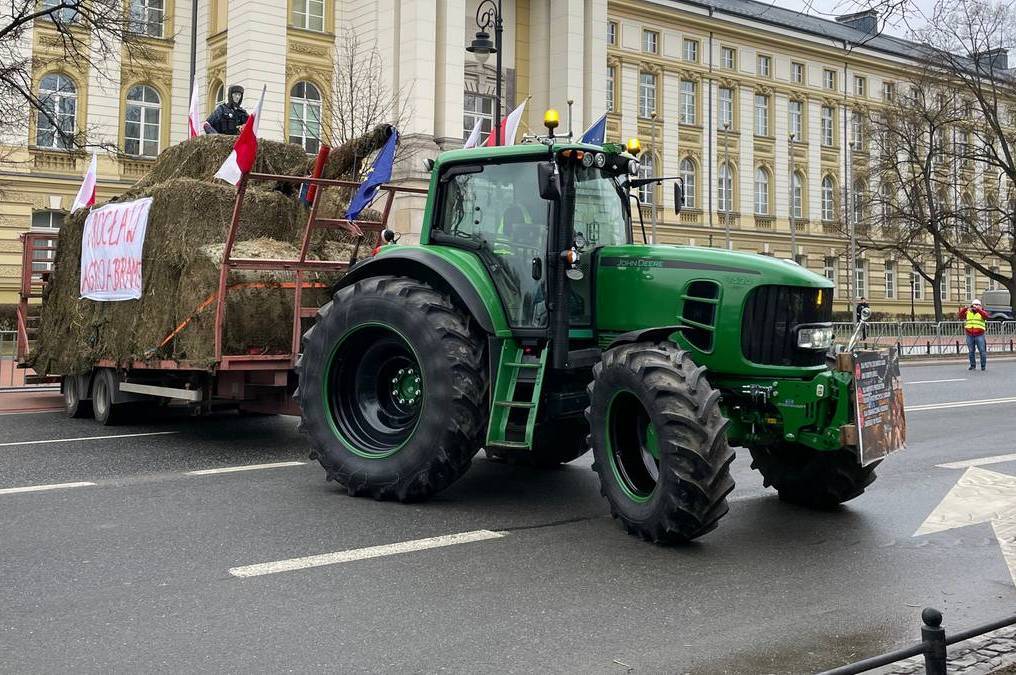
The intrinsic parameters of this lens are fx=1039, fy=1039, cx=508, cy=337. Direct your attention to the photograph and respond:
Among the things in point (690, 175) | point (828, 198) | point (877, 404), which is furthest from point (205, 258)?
point (828, 198)

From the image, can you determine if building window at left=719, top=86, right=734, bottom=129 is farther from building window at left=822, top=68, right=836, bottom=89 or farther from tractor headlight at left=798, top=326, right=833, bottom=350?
tractor headlight at left=798, top=326, right=833, bottom=350

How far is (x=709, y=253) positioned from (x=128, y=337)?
7333 millimetres

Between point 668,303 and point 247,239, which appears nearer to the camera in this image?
point 668,303

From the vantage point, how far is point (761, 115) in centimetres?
6278

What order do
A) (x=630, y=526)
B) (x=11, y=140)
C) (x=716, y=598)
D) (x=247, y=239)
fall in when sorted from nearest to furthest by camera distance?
1. (x=716, y=598)
2. (x=630, y=526)
3. (x=247, y=239)
4. (x=11, y=140)

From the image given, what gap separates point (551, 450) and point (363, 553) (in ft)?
10.9

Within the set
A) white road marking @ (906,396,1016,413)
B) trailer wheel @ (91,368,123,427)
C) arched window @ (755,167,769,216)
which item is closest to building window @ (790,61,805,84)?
arched window @ (755,167,769,216)

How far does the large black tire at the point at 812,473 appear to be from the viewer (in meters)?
7.70

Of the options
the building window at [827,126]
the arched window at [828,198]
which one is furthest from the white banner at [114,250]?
the building window at [827,126]

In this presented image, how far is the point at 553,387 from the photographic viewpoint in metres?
7.79

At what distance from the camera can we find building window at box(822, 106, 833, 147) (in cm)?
6594

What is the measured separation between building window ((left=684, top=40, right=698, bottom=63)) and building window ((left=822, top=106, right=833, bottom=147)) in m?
11.2

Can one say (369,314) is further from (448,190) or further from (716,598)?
(716,598)

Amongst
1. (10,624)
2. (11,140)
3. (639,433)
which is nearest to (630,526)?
(639,433)
